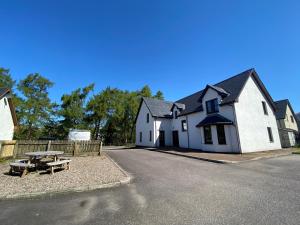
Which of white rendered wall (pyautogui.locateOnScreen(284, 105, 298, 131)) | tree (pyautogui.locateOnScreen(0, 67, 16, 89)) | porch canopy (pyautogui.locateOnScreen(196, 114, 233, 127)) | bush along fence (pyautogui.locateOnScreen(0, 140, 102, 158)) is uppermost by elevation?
tree (pyautogui.locateOnScreen(0, 67, 16, 89))

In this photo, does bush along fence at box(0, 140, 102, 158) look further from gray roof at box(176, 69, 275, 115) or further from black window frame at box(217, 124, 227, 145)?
gray roof at box(176, 69, 275, 115)

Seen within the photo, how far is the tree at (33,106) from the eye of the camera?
105 feet

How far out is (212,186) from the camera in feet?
19.4

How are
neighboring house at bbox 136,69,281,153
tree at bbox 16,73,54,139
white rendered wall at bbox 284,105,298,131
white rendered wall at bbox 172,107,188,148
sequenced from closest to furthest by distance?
neighboring house at bbox 136,69,281,153 → white rendered wall at bbox 172,107,188,148 → white rendered wall at bbox 284,105,298,131 → tree at bbox 16,73,54,139

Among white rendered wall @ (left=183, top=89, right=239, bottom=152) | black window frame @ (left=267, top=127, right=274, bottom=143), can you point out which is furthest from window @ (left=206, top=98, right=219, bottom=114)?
black window frame @ (left=267, top=127, right=274, bottom=143)

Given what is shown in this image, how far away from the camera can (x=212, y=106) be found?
18641 mm

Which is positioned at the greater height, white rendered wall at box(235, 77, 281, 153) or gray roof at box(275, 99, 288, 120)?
gray roof at box(275, 99, 288, 120)

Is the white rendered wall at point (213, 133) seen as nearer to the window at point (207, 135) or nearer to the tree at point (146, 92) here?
the window at point (207, 135)

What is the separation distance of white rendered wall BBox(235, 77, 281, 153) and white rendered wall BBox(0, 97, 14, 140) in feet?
76.0

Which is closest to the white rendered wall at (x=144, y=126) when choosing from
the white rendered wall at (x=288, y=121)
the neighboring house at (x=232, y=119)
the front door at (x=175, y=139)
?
the front door at (x=175, y=139)

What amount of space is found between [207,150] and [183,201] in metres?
14.4

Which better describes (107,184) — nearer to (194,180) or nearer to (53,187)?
(53,187)

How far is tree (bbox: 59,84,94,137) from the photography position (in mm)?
38344

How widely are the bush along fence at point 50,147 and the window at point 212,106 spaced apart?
13.1 m
